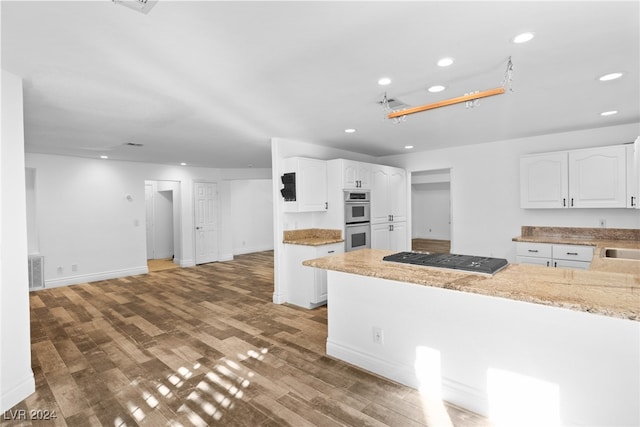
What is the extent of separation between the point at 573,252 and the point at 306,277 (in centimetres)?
334

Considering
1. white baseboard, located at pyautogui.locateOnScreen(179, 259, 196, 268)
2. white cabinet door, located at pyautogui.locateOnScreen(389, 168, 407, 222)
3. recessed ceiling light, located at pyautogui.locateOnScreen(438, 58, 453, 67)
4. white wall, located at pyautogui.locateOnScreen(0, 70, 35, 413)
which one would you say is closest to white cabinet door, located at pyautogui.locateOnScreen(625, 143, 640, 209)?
white cabinet door, located at pyautogui.locateOnScreen(389, 168, 407, 222)

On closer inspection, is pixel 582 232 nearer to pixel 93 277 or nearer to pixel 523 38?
pixel 523 38

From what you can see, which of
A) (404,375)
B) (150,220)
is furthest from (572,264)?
(150,220)

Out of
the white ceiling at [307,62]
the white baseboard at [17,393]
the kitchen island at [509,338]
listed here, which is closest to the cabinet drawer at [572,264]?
the kitchen island at [509,338]

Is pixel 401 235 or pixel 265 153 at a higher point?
pixel 265 153

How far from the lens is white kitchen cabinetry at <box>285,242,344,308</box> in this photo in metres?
4.34

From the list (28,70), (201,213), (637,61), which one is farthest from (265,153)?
(637,61)

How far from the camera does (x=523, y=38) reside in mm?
1869

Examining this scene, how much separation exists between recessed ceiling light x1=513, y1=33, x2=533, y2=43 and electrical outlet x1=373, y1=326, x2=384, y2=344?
7.17ft

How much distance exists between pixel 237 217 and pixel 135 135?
519 cm

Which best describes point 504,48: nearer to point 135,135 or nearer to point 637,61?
point 637,61

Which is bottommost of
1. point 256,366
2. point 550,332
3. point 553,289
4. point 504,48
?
point 256,366

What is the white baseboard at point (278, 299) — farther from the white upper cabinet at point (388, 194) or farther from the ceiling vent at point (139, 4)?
the ceiling vent at point (139, 4)

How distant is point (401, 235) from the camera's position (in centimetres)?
609
